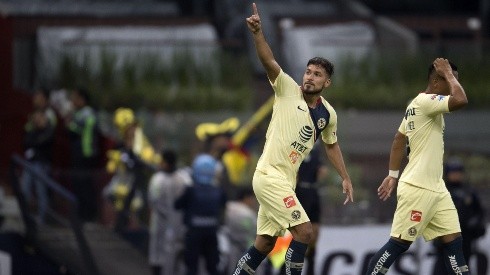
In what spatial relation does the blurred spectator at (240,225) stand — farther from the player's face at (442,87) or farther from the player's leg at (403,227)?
the player's face at (442,87)

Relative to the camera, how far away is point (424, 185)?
15414 millimetres

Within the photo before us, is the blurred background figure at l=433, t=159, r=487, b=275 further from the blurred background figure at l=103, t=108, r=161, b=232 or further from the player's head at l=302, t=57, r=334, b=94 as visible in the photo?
the player's head at l=302, t=57, r=334, b=94

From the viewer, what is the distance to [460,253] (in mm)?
15617

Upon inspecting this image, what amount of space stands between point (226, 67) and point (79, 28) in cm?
258

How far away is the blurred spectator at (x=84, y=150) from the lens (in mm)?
22328

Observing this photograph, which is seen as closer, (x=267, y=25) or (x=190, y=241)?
(x=190, y=241)

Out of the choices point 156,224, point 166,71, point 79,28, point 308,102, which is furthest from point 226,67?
point 308,102

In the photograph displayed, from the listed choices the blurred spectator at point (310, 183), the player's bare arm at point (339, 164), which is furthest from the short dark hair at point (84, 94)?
the player's bare arm at point (339, 164)

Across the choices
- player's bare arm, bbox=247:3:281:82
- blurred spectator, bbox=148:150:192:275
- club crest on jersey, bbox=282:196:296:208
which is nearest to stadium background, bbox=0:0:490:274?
blurred spectator, bbox=148:150:192:275

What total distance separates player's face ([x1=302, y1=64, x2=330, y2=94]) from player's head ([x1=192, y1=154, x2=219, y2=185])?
5.74 metres

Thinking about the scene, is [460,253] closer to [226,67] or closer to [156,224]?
[156,224]

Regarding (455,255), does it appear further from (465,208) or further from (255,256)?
(465,208)

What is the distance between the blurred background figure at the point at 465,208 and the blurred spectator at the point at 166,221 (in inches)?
135

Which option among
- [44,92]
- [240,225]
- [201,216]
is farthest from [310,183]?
[44,92]
